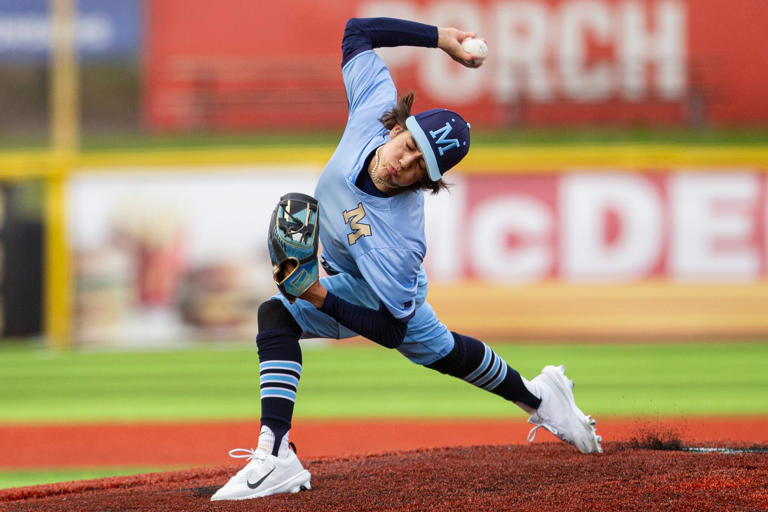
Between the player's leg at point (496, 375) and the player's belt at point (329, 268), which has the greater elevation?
the player's belt at point (329, 268)

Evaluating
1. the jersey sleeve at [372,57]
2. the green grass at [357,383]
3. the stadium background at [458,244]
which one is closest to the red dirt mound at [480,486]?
the jersey sleeve at [372,57]

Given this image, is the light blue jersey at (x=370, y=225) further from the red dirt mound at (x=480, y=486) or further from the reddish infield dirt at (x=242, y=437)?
the reddish infield dirt at (x=242, y=437)

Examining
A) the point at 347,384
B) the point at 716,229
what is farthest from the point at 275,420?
the point at 716,229

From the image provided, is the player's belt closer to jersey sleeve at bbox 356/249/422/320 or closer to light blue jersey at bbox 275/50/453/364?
light blue jersey at bbox 275/50/453/364

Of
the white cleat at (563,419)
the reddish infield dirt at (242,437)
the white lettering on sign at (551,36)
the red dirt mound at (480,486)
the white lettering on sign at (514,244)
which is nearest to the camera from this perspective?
the red dirt mound at (480,486)

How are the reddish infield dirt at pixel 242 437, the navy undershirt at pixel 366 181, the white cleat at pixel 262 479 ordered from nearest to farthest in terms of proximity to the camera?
the white cleat at pixel 262 479, the navy undershirt at pixel 366 181, the reddish infield dirt at pixel 242 437

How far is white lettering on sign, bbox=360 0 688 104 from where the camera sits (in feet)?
65.0

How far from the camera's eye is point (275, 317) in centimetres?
408

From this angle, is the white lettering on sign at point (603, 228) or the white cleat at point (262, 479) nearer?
the white cleat at point (262, 479)

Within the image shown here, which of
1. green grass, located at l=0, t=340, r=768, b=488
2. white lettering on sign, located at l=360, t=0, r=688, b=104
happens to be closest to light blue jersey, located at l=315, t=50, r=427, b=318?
green grass, located at l=0, t=340, r=768, b=488

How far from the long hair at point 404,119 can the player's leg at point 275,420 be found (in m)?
→ 0.77

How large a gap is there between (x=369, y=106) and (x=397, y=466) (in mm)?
1554

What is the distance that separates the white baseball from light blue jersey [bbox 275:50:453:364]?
0.36m

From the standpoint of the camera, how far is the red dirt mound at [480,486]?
11.8ft
